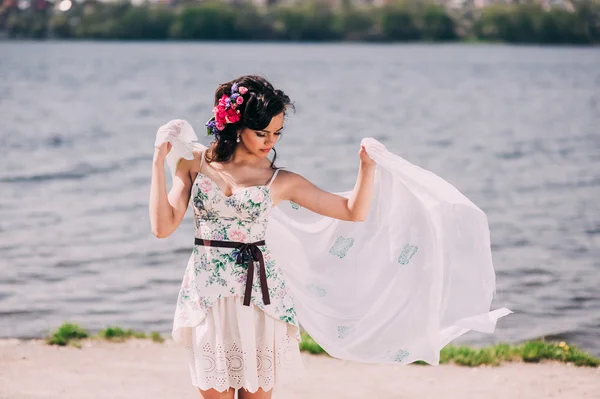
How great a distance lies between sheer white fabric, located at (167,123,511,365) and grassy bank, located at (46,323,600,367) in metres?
2.17

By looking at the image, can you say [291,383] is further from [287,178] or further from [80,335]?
[287,178]

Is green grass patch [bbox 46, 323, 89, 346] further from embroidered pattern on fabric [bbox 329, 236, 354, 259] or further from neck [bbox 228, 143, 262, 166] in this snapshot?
neck [bbox 228, 143, 262, 166]

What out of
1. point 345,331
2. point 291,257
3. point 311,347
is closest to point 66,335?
point 311,347

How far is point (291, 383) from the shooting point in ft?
21.8

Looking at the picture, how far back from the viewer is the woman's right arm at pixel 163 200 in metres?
4.48

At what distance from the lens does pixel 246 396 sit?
4.59m

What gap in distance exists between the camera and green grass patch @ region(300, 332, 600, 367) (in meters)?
7.26

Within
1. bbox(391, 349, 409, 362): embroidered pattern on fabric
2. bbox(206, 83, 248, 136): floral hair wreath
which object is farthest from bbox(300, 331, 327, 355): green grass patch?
bbox(206, 83, 248, 136): floral hair wreath

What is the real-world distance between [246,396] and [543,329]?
5.00 m

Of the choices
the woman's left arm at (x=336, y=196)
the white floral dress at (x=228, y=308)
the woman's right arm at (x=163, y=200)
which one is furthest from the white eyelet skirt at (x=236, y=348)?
the woman's left arm at (x=336, y=196)

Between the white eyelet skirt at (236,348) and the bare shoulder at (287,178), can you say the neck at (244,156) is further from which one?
the white eyelet skirt at (236,348)

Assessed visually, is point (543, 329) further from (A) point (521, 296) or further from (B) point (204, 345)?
(B) point (204, 345)

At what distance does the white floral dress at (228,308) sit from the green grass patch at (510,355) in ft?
9.29

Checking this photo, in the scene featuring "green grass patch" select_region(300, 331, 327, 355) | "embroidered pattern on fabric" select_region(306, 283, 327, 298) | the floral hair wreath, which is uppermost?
the floral hair wreath
